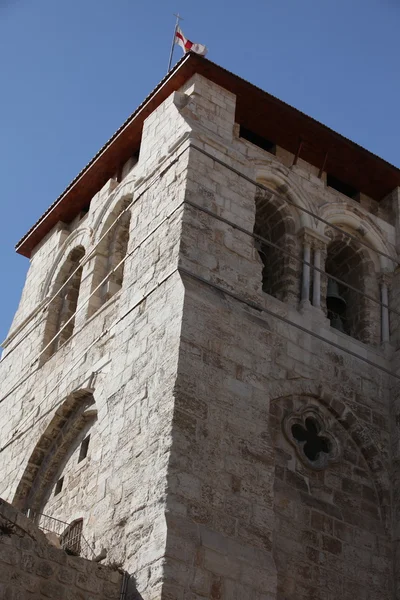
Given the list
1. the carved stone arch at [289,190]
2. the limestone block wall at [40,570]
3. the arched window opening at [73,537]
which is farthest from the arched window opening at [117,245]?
the limestone block wall at [40,570]

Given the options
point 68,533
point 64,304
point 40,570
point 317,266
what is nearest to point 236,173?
point 317,266

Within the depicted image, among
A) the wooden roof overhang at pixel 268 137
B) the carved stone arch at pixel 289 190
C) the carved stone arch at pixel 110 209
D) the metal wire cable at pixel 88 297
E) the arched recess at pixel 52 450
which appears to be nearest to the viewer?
the metal wire cable at pixel 88 297

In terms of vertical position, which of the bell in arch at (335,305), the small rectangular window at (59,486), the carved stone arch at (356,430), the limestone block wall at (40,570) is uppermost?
the bell in arch at (335,305)

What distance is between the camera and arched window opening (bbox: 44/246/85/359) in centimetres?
1623

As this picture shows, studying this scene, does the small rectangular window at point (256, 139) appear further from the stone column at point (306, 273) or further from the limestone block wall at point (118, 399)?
the stone column at point (306, 273)

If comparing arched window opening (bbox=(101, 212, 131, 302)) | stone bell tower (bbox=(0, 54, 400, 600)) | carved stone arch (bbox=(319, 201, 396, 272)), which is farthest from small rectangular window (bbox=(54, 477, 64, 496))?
carved stone arch (bbox=(319, 201, 396, 272))

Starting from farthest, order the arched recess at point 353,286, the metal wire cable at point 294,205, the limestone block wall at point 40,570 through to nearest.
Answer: the arched recess at point 353,286 < the metal wire cable at point 294,205 < the limestone block wall at point 40,570

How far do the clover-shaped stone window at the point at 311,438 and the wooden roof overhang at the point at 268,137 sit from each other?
15.4 feet

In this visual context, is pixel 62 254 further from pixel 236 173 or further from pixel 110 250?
pixel 236 173

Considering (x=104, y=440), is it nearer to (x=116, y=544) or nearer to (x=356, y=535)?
(x=116, y=544)

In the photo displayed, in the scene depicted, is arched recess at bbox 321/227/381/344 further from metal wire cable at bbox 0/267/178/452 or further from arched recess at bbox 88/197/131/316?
metal wire cable at bbox 0/267/178/452

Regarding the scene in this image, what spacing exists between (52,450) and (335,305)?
434cm

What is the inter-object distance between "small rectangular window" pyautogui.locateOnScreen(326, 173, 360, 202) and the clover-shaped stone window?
4.72 m

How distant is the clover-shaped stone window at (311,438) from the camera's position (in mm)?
12945
